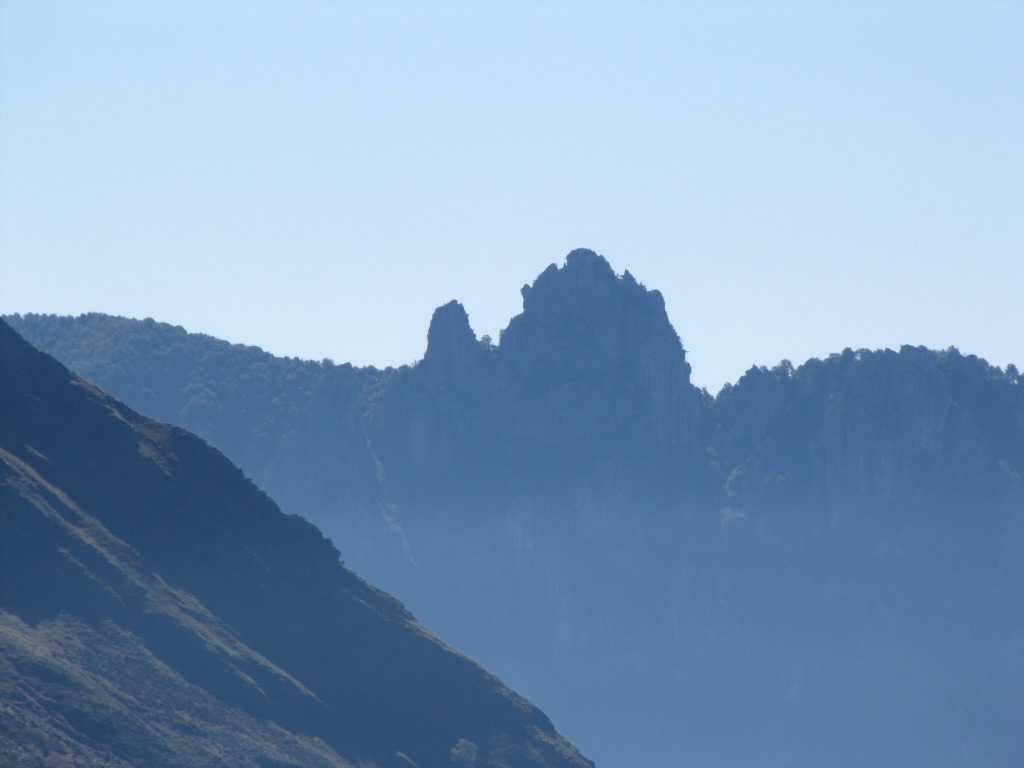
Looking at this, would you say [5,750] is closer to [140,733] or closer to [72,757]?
[72,757]

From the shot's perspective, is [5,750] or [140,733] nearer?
[5,750]

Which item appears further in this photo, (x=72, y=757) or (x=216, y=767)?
(x=216, y=767)

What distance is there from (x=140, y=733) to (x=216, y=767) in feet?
29.0

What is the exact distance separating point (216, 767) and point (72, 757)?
19.3m

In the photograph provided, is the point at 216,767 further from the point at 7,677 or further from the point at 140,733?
the point at 7,677

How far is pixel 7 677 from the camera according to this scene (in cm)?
18738

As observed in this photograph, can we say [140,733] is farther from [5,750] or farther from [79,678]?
[5,750]

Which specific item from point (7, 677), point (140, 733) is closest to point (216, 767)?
point (140, 733)

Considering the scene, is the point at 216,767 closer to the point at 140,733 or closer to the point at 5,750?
the point at 140,733

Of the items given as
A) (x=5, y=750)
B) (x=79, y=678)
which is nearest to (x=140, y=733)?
(x=79, y=678)

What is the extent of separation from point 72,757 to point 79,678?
43.1 feet

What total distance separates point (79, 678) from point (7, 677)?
953 centimetres

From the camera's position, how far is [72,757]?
184 meters

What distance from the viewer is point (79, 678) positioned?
195375 mm
